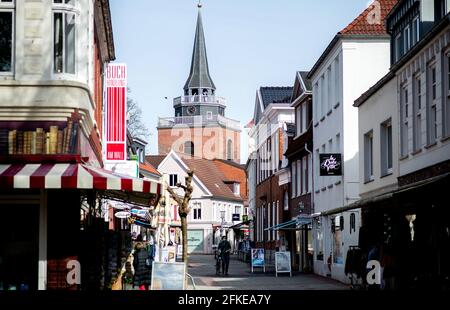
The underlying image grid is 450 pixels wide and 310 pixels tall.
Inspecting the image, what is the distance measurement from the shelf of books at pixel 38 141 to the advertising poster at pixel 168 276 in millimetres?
4229

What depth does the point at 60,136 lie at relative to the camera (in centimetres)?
1823

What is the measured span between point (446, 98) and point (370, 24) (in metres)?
16.8

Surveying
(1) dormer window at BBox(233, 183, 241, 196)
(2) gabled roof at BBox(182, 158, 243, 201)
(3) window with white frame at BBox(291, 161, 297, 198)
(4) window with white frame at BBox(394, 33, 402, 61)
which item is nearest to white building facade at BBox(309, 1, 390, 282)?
(4) window with white frame at BBox(394, 33, 402, 61)

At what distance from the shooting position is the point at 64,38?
1917 cm

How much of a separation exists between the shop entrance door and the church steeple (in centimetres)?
10705

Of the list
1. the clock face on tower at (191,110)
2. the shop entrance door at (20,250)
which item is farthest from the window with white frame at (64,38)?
the clock face on tower at (191,110)

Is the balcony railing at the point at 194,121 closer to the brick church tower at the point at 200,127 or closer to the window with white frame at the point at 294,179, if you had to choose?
the brick church tower at the point at 200,127

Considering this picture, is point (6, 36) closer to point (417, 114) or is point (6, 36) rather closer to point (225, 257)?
point (417, 114)

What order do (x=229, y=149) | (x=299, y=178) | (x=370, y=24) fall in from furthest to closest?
(x=229, y=149), (x=299, y=178), (x=370, y=24)

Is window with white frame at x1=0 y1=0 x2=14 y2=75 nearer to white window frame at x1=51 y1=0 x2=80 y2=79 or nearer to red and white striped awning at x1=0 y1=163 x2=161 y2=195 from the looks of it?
white window frame at x1=51 y1=0 x2=80 y2=79

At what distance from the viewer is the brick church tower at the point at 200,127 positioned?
152 metres

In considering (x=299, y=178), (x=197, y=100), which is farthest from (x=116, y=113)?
(x=197, y=100)
